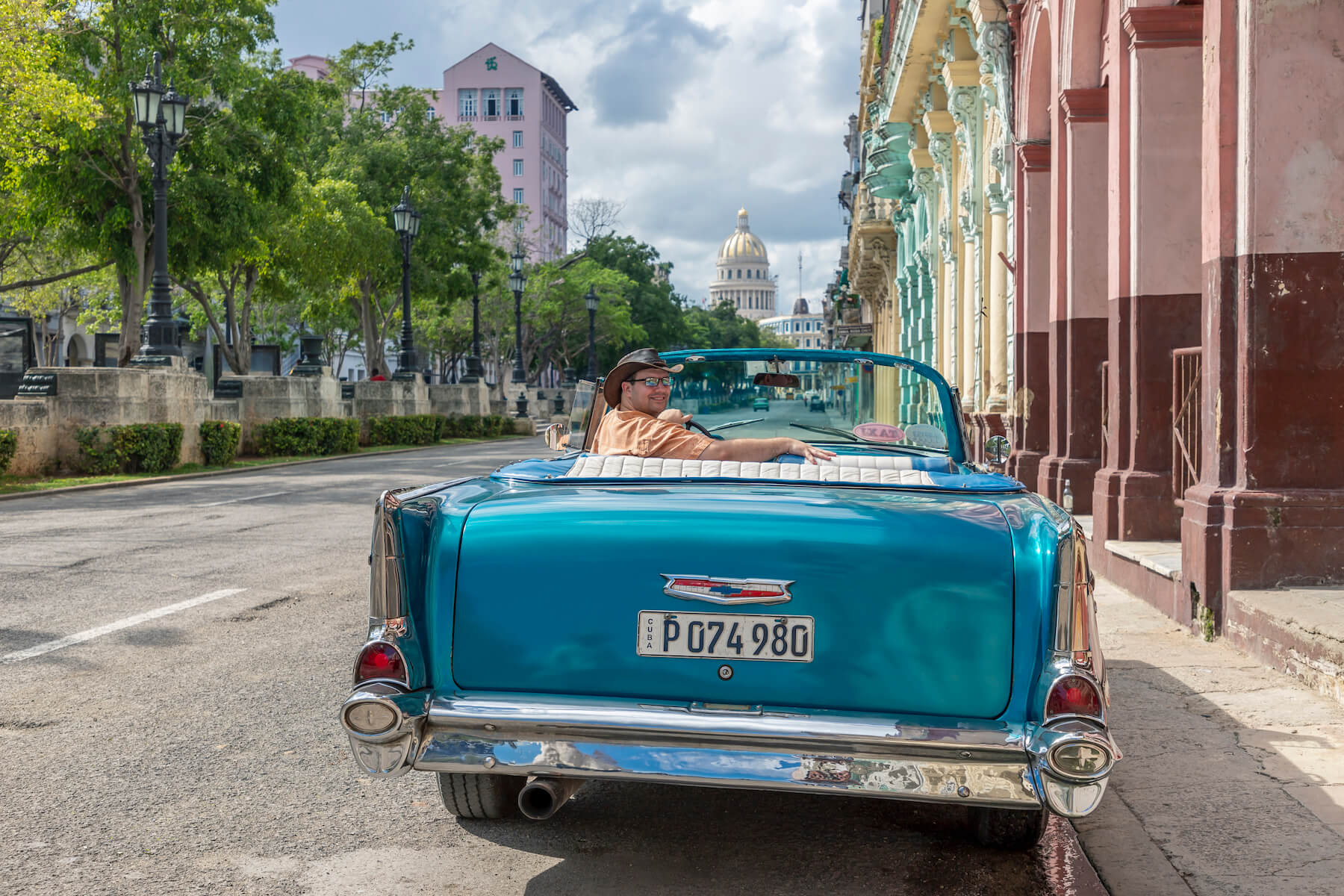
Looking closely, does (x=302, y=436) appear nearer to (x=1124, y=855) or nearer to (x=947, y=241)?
(x=947, y=241)

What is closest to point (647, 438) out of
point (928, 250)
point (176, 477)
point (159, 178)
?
point (176, 477)

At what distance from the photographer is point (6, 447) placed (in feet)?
60.7

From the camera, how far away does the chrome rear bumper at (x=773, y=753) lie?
3.14 m

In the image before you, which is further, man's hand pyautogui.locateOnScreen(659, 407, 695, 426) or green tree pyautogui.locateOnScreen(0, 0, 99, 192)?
green tree pyautogui.locateOnScreen(0, 0, 99, 192)

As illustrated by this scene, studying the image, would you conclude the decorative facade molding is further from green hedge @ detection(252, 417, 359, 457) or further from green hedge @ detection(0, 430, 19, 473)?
green hedge @ detection(252, 417, 359, 457)

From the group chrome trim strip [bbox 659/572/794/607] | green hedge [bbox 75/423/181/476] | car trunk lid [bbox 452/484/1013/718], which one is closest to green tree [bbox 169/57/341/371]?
green hedge [bbox 75/423/181/476]

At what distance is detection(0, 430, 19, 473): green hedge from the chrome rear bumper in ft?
57.2

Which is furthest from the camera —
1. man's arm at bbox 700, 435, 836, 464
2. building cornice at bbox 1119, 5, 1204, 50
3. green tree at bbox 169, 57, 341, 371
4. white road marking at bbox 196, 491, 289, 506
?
green tree at bbox 169, 57, 341, 371

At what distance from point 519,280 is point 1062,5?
113 ft

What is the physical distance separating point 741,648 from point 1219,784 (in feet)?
6.86

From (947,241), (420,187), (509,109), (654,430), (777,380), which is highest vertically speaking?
(509,109)

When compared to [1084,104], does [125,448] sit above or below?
below

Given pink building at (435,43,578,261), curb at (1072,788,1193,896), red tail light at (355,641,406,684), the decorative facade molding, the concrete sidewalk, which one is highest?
pink building at (435,43,578,261)

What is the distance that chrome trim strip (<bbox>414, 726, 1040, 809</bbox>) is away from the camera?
3145 millimetres
